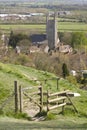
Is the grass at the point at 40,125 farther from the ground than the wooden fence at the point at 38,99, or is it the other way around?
the wooden fence at the point at 38,99

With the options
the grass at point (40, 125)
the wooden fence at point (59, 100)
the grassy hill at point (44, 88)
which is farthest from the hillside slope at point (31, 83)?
the grass at point (40, 125)

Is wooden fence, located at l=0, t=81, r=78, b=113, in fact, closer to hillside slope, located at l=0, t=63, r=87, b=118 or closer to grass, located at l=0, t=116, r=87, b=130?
hillside slope, located at l=0, t=63, r=87, b=118

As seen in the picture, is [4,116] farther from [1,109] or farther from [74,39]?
[74,39]

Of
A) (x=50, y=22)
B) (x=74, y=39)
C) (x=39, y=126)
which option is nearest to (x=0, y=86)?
(x=39, y=126)

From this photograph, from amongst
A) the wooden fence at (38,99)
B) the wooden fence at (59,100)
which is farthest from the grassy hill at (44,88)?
the wooden fence at (38,99)

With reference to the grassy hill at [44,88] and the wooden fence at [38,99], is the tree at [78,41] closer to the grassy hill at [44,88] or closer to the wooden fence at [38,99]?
the grassy hill at [44,88]

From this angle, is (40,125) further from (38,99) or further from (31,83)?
(31,83)

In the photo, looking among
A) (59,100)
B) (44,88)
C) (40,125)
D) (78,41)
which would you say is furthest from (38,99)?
(78,41)

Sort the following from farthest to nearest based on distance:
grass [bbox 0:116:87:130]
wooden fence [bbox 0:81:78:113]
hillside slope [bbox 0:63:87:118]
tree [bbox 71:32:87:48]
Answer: tree [bbox 71:32:87:48], hillside slope [bbox 0:63:87:118], wooden fence [bbox 0:81:78:113], grass [bbox 0:116:87:130]

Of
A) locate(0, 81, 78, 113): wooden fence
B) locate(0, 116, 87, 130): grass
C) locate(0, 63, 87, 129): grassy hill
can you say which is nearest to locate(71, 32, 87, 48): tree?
locate(0, 63, 87, 129): grassy hill

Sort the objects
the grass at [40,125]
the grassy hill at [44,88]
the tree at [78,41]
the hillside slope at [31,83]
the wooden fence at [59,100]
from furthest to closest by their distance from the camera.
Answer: the tree at [78,41]
the hillside slope at [31,83]
the wooden fence at [59,100]
the grassy hill at [44,88]
the grass at [40,125]

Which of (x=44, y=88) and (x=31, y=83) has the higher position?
(x=31, y=83)

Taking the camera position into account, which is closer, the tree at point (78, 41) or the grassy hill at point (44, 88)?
the grassy hill at point (44, 88)

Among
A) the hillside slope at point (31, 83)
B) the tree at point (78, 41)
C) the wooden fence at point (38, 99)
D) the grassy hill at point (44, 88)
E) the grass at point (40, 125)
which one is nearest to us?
the grass at point (40, 125)
